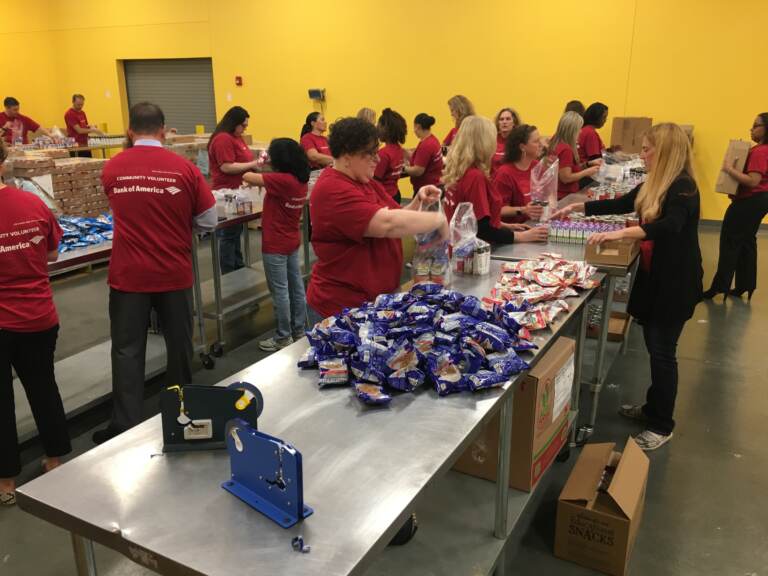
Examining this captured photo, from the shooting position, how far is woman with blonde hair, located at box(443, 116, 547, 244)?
3.12 m

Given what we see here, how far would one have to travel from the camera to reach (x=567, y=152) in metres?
5.26

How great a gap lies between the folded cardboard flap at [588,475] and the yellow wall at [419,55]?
6.49 m

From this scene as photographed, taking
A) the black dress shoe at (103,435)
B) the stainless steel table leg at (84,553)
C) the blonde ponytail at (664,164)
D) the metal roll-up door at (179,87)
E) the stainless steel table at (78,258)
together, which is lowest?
the black dress shoe at (103,435)

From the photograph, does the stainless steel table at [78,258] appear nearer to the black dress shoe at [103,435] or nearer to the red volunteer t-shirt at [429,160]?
the black dress shoe at [103,435]

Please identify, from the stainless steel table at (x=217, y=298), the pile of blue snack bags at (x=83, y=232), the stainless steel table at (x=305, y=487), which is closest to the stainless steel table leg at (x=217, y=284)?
the stainless steel table at (x=217, y=298)

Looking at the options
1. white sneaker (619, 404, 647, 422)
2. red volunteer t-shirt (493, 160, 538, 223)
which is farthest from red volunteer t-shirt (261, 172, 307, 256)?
white sneaker (619, 404, 647, 422)

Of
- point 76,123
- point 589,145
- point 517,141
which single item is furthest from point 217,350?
point 76,123

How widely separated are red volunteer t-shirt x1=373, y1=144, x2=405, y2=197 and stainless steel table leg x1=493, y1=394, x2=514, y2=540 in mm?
3937

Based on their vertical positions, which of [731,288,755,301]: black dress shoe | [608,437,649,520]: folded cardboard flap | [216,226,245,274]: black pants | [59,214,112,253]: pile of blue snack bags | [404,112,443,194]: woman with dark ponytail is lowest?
[731,288,755,301]: black dress shoe

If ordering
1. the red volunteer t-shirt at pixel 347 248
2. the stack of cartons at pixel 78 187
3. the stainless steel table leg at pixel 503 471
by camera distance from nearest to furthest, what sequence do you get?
the stainless steel table leg at pixel 503 471, the red volunteer t-shirt at pixel 347 248, the stack of cartons at pixel 78 187

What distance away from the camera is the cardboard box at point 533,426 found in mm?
2074

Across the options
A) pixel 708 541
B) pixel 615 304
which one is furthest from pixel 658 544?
pixel 615 304

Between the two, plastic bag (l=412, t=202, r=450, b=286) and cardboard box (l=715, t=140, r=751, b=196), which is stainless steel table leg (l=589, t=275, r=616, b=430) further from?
cardboard box (l=715, t=140, r=751, b=196)

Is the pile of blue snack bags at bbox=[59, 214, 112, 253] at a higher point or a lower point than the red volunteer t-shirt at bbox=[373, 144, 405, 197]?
lower
